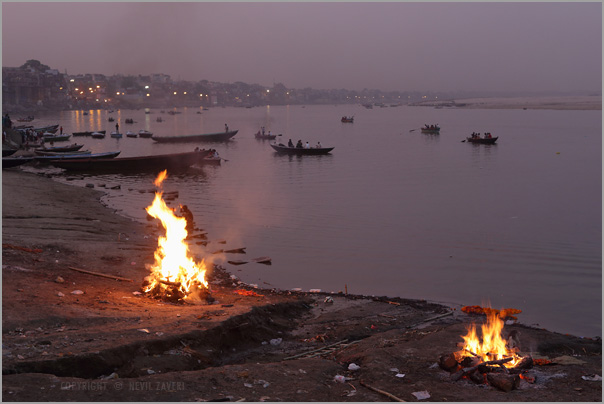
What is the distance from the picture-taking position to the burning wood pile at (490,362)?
752 cm

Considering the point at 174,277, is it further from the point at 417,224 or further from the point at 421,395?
the point at 417,224

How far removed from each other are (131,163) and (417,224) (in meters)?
23.1

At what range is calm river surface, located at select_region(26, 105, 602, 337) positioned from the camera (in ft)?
49.7

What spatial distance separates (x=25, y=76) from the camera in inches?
6353

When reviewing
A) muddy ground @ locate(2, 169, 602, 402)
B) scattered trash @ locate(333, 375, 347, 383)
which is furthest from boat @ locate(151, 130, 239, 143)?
scattered trash @ locate(333, 375, 347, 383)

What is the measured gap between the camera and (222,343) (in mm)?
9438

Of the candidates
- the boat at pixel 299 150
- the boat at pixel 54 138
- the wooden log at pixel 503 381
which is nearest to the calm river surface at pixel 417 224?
the boat at pixel 299 150

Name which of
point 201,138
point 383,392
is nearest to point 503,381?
point 383,392

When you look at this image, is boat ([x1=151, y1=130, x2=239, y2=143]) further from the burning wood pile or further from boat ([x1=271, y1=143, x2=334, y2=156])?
the burning wood pile

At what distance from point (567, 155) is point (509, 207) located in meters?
30.7

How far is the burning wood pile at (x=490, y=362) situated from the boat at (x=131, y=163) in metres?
34.1

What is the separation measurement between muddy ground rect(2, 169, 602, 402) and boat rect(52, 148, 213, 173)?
2539 cm

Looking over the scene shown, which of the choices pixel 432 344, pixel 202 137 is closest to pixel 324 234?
pixel 432 344

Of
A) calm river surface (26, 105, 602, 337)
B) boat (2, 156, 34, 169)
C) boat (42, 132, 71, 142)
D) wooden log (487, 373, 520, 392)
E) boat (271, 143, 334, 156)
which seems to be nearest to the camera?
wooden log (487, 373, 520, 392)
